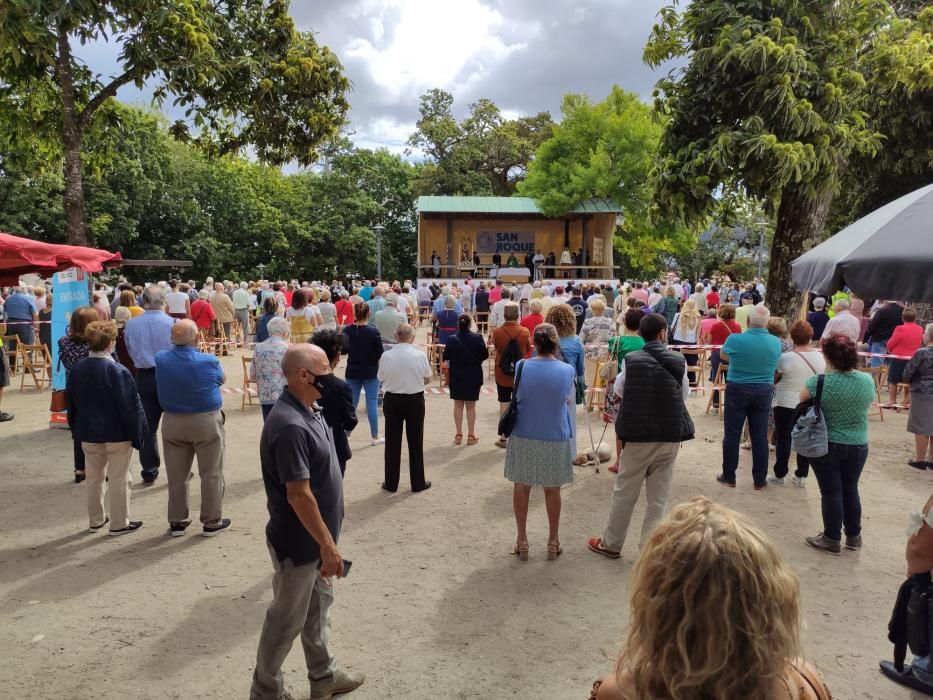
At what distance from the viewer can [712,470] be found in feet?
24.2

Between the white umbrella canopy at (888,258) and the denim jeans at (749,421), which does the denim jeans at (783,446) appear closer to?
the denim jeans at (749,421)

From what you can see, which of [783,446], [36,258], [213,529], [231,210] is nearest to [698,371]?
[783,446]

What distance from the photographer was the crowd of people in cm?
138

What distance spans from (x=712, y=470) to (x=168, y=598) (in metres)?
5.54

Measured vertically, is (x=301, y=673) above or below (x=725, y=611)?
below

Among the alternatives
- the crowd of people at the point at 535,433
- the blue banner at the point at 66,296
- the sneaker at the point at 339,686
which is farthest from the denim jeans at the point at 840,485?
the blue banner at the point at 66,296

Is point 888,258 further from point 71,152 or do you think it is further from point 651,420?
point 71,152

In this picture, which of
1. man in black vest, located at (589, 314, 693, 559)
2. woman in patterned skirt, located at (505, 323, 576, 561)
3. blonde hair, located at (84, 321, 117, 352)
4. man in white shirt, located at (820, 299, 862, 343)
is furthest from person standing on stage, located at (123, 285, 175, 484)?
man in white shirt, located at (820, 299, 862, 343)

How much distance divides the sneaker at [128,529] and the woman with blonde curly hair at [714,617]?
17.2 feet

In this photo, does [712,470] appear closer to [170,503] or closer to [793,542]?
[793,542]

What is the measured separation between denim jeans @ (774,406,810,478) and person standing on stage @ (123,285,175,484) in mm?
6179

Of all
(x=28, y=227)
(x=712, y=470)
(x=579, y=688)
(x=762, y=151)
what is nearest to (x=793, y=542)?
(x=712, y=470)

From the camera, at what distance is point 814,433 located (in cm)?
506

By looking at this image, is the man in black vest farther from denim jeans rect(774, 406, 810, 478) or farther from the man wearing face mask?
the man wearing face mask
